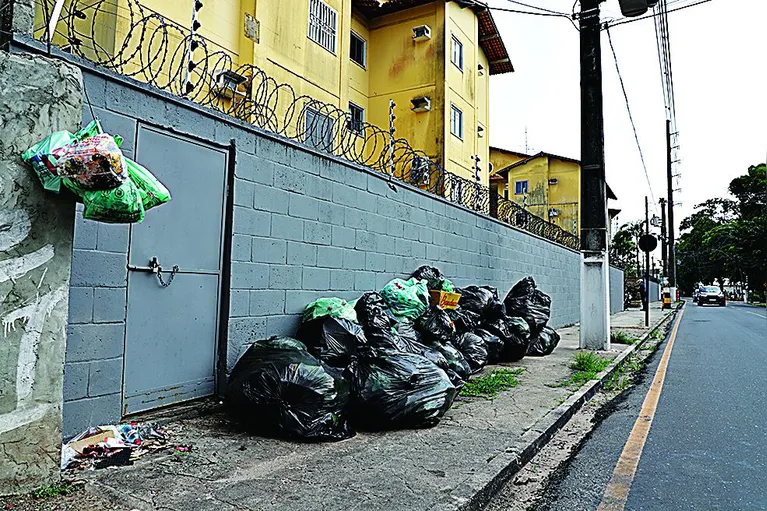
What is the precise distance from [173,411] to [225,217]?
159 cm

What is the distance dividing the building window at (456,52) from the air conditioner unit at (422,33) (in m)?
1.00

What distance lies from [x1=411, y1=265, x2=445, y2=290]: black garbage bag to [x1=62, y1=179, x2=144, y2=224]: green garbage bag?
487 cm

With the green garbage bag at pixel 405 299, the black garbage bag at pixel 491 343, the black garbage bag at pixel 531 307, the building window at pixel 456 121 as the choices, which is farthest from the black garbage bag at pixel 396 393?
the building window at pixel 456 121

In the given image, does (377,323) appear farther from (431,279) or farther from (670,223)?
(670,223)

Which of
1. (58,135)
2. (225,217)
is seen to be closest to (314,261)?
(225,217)

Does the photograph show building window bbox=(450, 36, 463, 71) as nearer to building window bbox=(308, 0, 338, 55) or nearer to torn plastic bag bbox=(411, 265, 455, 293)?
building window bbox=(308, 0, 338, 55)

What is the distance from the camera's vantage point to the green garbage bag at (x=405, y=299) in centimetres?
595

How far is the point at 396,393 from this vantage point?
4.08 m

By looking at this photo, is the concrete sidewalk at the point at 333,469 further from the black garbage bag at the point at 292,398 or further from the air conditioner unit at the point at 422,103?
the air conditioner unit at the point at 422,103

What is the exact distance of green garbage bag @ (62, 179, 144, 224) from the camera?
2523 millimetres

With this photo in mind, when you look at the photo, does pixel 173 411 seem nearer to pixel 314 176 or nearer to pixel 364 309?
pixel 364 309

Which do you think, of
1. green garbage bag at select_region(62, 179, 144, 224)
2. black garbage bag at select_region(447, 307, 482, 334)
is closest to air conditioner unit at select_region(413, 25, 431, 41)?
black garbage bag at select_region(447, 307, 482, 334)

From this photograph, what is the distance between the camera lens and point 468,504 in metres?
2.84

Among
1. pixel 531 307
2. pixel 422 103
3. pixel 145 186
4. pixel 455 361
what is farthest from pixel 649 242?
pixel 145 186
